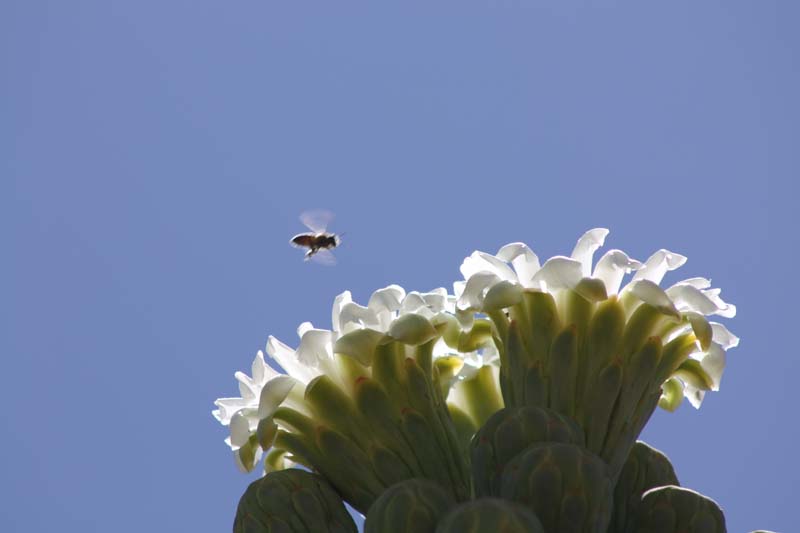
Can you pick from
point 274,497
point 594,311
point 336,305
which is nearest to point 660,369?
point 594,311

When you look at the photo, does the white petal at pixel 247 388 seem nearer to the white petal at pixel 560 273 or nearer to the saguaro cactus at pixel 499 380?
the saguaro cactus at pixel 499 380

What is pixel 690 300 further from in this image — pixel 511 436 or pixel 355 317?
pixel 355 317

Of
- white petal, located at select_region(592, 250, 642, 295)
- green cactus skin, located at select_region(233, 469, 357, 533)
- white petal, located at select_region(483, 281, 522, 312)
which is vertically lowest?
green cactus skin, located at select_region(233, 469, 357, 533)

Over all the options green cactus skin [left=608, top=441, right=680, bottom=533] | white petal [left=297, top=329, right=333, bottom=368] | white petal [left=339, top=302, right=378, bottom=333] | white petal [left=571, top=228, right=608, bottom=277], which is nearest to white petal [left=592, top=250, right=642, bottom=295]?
white petal [left=571, top=228, right=608, bottom=277]

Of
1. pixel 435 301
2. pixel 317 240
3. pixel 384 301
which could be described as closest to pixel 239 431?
pixel 384 301

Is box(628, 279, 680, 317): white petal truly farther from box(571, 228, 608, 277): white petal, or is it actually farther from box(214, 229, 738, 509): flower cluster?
box(571, 228, 608, 277): white petal

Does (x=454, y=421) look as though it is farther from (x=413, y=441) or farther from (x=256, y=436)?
(x=256, y=436)

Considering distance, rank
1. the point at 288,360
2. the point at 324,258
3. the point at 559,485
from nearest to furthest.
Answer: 1. the point at 559,485
2. the point at 288,360
3. the point at 324,258
